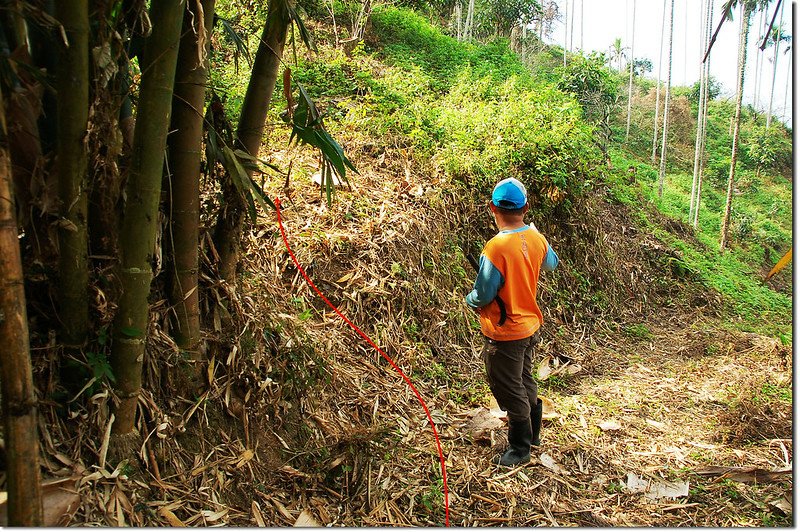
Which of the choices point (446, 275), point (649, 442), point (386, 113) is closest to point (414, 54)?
point (386, 113)

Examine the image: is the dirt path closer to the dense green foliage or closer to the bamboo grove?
the bamboo grove

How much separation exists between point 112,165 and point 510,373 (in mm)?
2317

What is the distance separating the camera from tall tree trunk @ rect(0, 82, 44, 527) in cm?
121

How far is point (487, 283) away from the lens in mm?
3107

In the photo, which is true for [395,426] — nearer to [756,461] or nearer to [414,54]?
[756,461]

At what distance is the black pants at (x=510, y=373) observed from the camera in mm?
3203

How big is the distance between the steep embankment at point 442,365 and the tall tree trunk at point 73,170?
0.52 meters

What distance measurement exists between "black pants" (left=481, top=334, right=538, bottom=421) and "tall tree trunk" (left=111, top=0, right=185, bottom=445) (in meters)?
1.94

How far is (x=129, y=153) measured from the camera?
7.02 feet

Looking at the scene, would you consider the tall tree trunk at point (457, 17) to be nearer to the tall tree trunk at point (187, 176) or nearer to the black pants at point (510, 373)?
the black pants at point (510, 373)

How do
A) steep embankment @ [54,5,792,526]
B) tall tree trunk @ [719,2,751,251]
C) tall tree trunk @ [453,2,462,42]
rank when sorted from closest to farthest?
steep embankment @ [54,5,792,526], tall tree trunk @ [719,2,751,251], tall tree trunk @ [453,2,462,42]

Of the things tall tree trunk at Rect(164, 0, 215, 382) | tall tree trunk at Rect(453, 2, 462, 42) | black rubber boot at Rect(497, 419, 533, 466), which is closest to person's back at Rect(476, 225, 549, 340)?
black rubber boot at Rect(497, 419, 533, 466)

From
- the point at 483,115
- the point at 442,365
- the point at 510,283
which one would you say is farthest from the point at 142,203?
the point at 483,115

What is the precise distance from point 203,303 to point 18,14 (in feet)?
4.56
